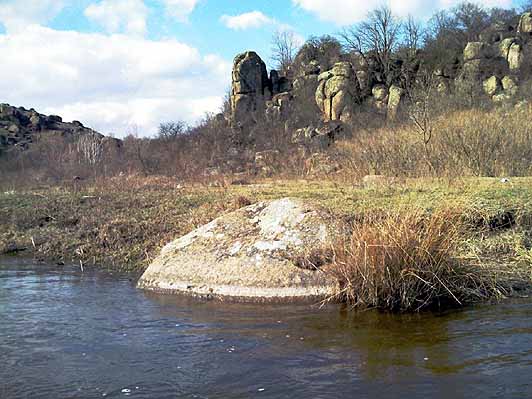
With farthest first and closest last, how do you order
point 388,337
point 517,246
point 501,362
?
point 517,246 → point 388,337 → point 501,362

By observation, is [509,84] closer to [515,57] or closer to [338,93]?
[515,57]

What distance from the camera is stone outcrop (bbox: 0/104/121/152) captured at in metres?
75.8

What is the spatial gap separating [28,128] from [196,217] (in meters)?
82.9

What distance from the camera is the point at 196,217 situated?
44.8 feet

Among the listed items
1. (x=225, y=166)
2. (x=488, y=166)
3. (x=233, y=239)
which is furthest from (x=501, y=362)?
(x=225, y=166)

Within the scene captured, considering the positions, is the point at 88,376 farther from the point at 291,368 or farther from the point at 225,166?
the point at 225,166

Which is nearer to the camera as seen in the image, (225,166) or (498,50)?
(225,166)

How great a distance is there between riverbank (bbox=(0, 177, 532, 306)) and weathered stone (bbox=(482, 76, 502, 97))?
27590 millimetres

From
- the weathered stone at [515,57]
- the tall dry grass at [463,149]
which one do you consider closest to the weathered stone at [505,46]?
the weathered stone at [515,57]

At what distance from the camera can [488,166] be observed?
18859 millimetres

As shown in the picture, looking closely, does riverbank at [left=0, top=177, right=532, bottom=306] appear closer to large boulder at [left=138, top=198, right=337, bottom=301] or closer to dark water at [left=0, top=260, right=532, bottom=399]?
large boulder at [left=138, top=198, right=337, bottom=301]

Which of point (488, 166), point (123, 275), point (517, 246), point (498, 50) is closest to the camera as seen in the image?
point (517, 246)

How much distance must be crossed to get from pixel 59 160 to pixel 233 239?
48027 mm

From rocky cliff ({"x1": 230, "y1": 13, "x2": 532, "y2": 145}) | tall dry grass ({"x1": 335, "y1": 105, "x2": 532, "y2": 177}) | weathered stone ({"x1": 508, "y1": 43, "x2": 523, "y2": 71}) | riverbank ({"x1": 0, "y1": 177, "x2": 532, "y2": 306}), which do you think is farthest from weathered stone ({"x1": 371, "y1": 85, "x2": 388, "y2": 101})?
riverbank ({"x1": 0, "y1": 177, "x2": 532, "y2": 306})
